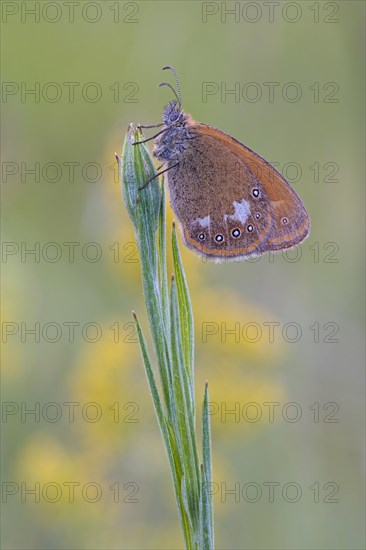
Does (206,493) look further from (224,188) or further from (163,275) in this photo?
(224,188)

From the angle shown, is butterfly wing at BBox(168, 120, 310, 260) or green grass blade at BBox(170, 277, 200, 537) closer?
green grass blade at BBox(170, 277, 200, 537)

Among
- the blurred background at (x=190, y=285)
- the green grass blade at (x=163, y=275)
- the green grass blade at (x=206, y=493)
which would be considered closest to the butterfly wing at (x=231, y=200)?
the blurred background at (x=190, y=285)

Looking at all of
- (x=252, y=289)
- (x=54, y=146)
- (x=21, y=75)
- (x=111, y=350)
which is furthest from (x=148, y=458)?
(x=21, y=75)

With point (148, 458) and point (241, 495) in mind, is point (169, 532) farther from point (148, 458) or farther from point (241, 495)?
point (241, 495)

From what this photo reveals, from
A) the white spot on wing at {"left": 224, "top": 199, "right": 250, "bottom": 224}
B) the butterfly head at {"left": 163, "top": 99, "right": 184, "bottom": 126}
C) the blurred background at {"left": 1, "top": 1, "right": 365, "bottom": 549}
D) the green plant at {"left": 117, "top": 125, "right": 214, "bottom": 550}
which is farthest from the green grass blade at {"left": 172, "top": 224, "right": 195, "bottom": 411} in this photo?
the blurred background at {"left": 1, "top": 1, "right": 365, "bottom": 549}

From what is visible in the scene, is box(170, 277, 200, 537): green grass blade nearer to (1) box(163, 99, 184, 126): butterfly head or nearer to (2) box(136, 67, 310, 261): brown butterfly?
(2) box(136, 67, 310, 261): brown butterfly

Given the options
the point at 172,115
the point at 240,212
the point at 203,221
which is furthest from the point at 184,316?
the point at 172,115

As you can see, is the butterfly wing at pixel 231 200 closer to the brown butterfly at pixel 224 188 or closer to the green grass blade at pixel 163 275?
the brown butterfly at pixel 224 188

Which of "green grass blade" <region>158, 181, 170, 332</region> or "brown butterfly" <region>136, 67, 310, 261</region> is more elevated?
"brown butterfly" <region>136, 67, 310, 261</region>
